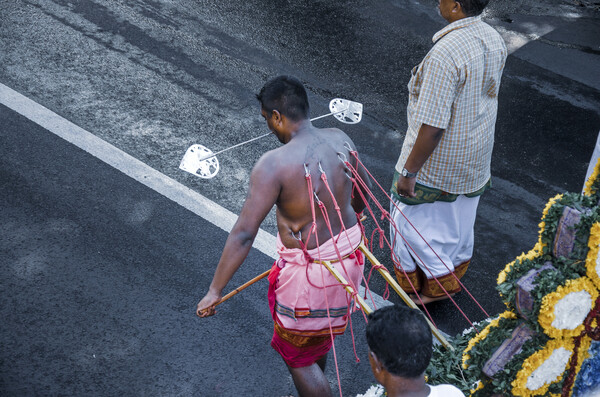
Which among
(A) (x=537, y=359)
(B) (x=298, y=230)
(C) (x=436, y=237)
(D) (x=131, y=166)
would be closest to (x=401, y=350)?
(A) (x=537, y=359)

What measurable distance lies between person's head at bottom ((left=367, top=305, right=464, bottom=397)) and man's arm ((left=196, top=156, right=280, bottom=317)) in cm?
98

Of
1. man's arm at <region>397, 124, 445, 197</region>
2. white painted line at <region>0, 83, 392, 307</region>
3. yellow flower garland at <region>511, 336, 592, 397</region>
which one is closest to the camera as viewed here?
yellow flower garland at <region>511, 336, 592, 397</region>

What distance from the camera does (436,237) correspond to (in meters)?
4.56

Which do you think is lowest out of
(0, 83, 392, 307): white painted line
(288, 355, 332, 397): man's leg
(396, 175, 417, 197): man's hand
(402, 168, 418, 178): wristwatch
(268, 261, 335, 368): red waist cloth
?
(0, 83, 392, 307): white painted line

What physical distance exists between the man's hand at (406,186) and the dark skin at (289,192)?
0.80 metres

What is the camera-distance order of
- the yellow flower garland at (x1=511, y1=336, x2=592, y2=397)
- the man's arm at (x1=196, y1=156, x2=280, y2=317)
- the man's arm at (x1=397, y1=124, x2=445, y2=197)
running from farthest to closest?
the man's arm at (x1=397, y1=124, x2=445, y2=197), the man's arm at (x1=196, y1=156, x2=280, y2=317), the yellow flower garland at (x1=511, y1=336, x2=592, y2=397)

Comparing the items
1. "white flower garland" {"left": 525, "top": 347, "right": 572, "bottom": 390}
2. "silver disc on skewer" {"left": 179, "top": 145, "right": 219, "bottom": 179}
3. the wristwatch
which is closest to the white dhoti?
the wristwatch

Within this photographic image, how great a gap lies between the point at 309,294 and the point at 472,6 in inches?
76.9

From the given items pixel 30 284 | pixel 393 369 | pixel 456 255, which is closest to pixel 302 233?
pixel 393 369

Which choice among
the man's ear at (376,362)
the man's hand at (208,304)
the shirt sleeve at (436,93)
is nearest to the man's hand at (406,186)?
the shirt sleeve at (436,93)

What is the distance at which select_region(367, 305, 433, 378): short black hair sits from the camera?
250cm

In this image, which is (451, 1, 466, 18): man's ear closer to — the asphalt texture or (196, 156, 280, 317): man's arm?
(196, 156, 280, 317): man's arm

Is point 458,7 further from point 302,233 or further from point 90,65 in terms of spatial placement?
point 90,65

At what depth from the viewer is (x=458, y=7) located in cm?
406
